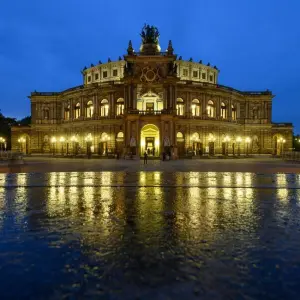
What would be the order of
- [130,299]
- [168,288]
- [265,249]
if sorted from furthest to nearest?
[265,249] → [168,288] → [130,299]

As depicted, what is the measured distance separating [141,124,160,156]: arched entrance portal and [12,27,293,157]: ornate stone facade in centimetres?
19

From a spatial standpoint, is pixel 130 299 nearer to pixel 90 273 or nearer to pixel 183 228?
pixel 90 273

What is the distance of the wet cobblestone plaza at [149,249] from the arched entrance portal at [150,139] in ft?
149

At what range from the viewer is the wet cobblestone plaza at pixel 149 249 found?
4.38 meters

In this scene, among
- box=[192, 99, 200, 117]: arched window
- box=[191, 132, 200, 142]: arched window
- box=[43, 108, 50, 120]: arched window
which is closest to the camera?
box=[191, 132, 200, 142]: arched window

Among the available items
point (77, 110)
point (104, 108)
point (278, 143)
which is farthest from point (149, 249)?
point (278, 143)

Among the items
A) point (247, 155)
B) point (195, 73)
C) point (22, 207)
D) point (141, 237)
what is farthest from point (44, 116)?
point (141, 237)

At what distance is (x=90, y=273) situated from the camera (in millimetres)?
4863

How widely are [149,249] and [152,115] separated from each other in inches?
1949

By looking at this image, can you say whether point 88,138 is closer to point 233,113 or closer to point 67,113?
point 67,113

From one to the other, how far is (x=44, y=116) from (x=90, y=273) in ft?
247

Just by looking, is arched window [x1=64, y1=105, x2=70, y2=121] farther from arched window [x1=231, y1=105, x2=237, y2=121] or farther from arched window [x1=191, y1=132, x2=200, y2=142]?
arched window [x1=231, y1=105, x2=237, y2=121]

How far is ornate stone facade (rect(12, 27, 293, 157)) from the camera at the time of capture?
56.3 metres

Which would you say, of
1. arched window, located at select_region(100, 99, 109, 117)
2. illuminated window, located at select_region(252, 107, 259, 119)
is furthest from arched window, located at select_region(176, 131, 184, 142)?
illuminated window, located at select_region(252, 107, 259, 119)
